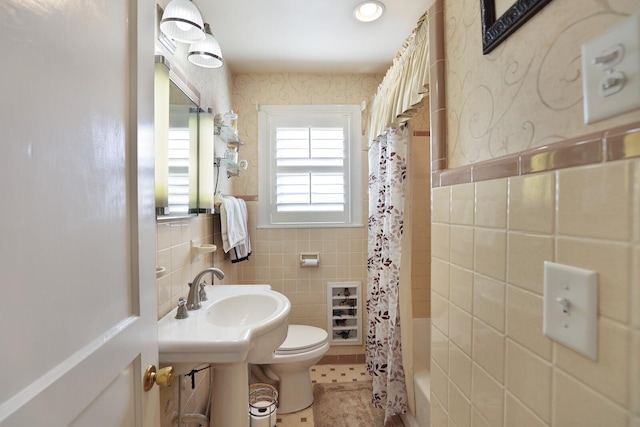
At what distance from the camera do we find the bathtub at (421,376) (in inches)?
58.9

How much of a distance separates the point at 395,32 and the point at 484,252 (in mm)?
1733

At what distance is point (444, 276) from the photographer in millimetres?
796

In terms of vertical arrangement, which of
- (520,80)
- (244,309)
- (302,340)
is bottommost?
(302,340)

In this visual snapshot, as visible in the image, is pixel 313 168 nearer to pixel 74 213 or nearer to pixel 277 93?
pixel 277 93

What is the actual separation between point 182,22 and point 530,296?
1385 millimetres

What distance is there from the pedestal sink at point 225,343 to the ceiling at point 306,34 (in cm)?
158

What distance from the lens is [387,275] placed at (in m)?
1.74

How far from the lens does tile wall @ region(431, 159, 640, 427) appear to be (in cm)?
36

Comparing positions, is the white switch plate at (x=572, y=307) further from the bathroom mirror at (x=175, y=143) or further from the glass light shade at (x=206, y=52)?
the glass light shade at (x=206, y=52)

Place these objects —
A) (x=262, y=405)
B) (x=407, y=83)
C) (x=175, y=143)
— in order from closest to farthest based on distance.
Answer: (x=175, y=143) → (x=407, y=83) → (x=262, y=405)

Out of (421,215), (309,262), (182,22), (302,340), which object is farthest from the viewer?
(309,262)

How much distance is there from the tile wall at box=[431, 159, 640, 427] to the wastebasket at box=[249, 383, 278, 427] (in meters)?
1.05

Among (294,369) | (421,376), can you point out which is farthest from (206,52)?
(421,376)

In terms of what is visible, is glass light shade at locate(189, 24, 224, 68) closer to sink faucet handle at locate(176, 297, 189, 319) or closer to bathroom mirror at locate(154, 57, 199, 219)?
bathroom mirror at locate(154, 57, 199, 219)
